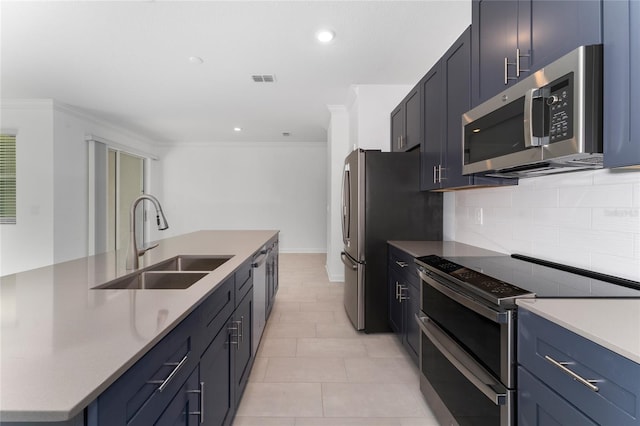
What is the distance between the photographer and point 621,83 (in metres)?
1.02

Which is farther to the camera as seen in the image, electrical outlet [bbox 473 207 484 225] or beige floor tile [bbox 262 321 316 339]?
beige floor tile [bbox 262 321 316 339]

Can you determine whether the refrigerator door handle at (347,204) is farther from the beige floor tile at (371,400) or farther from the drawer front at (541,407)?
the drawer front at (541,407)

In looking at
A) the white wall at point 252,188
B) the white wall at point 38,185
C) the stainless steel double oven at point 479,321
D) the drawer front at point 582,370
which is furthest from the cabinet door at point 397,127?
the white wall at point 38,185

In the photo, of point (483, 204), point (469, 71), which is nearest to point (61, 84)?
point (469, 71)

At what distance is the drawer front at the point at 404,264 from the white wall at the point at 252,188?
5063 millimetres

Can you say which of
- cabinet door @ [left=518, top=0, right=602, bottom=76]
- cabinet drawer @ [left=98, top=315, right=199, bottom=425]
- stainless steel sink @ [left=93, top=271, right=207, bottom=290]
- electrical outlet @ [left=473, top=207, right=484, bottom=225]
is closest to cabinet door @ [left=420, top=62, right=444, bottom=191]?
electrical outlet @ [left=473, top=207, right=484, bottom=225]

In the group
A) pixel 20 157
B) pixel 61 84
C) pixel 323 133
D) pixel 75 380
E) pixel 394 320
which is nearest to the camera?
pixel 75 380

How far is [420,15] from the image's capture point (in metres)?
2.47

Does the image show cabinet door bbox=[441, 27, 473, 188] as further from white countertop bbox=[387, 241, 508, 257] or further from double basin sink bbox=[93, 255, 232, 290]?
double basin sink bbox=[93, 255, 232, 290]

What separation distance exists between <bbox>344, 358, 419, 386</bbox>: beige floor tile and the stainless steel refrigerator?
1.50 feet

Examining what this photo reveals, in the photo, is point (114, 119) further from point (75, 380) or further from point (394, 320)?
point (75, 380)

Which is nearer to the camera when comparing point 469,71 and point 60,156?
point 469,71

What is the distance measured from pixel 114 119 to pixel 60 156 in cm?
116

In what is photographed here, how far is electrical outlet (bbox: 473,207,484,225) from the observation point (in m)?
2.42
